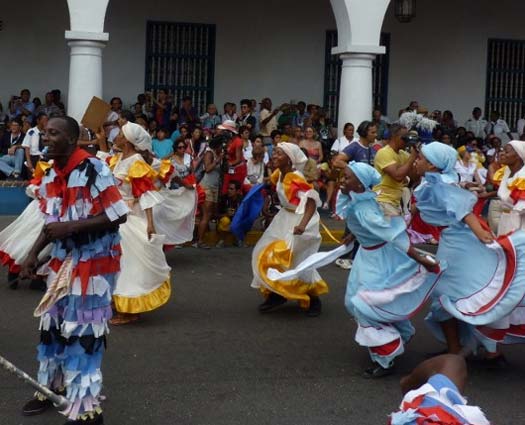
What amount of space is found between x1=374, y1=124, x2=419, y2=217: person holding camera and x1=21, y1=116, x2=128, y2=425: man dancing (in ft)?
12.6

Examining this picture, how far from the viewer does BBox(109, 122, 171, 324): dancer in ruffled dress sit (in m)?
8.02

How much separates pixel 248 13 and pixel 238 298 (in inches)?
430

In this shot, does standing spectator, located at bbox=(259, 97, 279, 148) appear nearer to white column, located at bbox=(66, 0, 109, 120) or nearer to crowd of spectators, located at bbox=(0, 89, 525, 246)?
crowd of spectators, located at bbox=(0, 89, 525, 246)

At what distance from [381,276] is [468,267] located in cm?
62

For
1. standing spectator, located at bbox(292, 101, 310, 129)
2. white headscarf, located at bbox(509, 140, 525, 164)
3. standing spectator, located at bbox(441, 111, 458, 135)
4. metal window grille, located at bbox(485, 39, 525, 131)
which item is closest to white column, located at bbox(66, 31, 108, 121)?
standing spectator, located at bbox(292, 101, 310, 129)

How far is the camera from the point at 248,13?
19219 mm

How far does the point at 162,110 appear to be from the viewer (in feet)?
57.0

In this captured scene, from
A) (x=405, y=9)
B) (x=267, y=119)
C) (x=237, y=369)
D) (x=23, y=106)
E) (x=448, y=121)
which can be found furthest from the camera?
(x=448, y=121)

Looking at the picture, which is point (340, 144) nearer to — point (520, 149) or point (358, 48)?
point (358, 48)

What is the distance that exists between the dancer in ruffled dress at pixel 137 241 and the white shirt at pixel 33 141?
6.92 m

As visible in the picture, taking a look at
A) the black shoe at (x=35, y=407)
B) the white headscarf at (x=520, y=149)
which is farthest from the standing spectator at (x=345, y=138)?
the black shoe at (x=35, y=407)

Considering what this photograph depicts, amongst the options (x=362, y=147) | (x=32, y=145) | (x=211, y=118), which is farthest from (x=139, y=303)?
(x=211, y=118)

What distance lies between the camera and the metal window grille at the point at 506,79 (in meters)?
20.7

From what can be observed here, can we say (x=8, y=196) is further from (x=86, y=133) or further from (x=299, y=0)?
(x=299, y=0)
